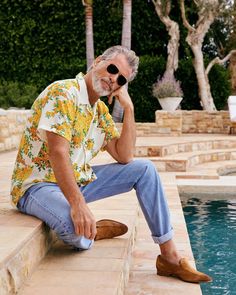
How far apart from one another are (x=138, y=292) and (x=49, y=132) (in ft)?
3.16

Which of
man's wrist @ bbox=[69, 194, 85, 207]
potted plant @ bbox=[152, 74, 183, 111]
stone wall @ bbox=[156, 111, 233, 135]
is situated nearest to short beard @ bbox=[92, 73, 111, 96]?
man's wrist @ bbox=[69, 194, 85, 207]

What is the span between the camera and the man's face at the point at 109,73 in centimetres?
265

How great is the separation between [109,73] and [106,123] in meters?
0.42

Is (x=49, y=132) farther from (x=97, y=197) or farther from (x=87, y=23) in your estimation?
(x=87, y=23)

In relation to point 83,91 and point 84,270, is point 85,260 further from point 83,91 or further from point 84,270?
point 83,91

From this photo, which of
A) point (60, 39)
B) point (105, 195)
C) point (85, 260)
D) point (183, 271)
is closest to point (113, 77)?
point (105, 195)

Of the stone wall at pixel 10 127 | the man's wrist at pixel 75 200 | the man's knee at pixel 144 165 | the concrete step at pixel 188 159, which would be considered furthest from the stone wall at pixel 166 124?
the man's wrist at pixel 75 200

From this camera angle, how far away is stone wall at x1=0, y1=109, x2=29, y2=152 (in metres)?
7.11

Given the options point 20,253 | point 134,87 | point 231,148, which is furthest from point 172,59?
point 20,253

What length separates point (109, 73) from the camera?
8.70 ft

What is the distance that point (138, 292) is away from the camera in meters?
2.69

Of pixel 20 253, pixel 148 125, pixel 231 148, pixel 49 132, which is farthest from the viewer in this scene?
pixel 148 125

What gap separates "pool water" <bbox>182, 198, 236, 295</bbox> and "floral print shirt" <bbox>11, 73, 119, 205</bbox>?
1.17 m

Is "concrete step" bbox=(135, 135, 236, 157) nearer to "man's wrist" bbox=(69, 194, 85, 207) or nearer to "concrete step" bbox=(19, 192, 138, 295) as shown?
"concrete step" bbox=(19, 192, 138, 295)
